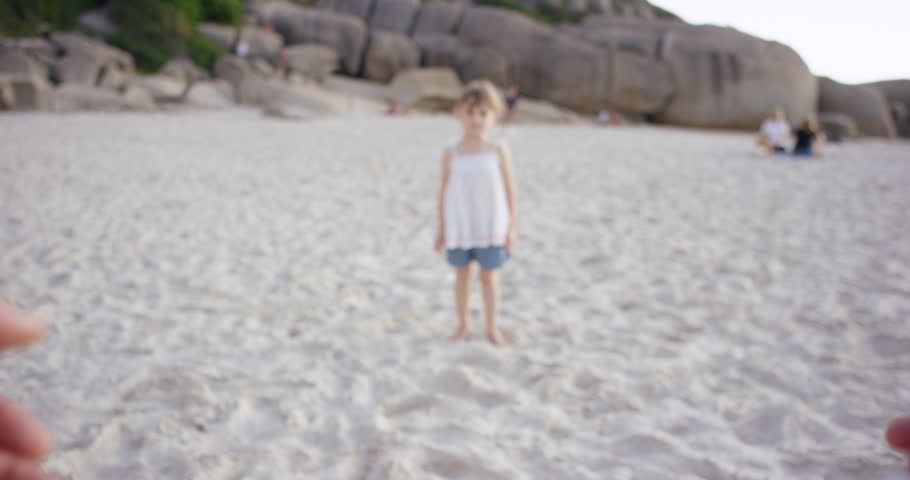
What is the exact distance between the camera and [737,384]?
2.81 metres

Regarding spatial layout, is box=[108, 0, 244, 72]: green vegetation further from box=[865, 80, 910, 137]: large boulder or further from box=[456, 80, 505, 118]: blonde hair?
box=[865, 80, 910, 137]: large boulder

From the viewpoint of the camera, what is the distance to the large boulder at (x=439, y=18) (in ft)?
92.4

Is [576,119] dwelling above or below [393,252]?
above

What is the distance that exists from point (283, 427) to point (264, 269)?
7.87 feet

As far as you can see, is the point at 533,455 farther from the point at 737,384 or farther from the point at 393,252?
the point at 393,252

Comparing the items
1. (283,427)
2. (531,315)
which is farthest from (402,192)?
(283,427)

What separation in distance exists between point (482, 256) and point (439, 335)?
66cm

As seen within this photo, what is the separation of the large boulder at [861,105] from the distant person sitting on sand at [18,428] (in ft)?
104

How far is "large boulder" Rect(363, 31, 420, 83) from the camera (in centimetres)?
2683

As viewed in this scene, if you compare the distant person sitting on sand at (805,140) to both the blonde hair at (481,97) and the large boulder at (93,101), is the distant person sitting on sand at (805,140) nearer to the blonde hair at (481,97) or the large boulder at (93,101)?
the blonde hair at (481,97)

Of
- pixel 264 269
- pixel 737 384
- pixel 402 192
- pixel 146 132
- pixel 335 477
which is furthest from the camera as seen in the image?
pixel 146 132

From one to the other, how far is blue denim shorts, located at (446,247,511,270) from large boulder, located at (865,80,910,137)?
32544 mm

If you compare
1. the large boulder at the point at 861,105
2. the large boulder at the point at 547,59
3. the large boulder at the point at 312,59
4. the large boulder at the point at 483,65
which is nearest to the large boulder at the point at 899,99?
the large boulder at the point at 861,105

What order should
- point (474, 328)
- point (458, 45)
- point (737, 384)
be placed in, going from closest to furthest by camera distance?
point (737, 384) < point (474, 328) < point (458, 45)
